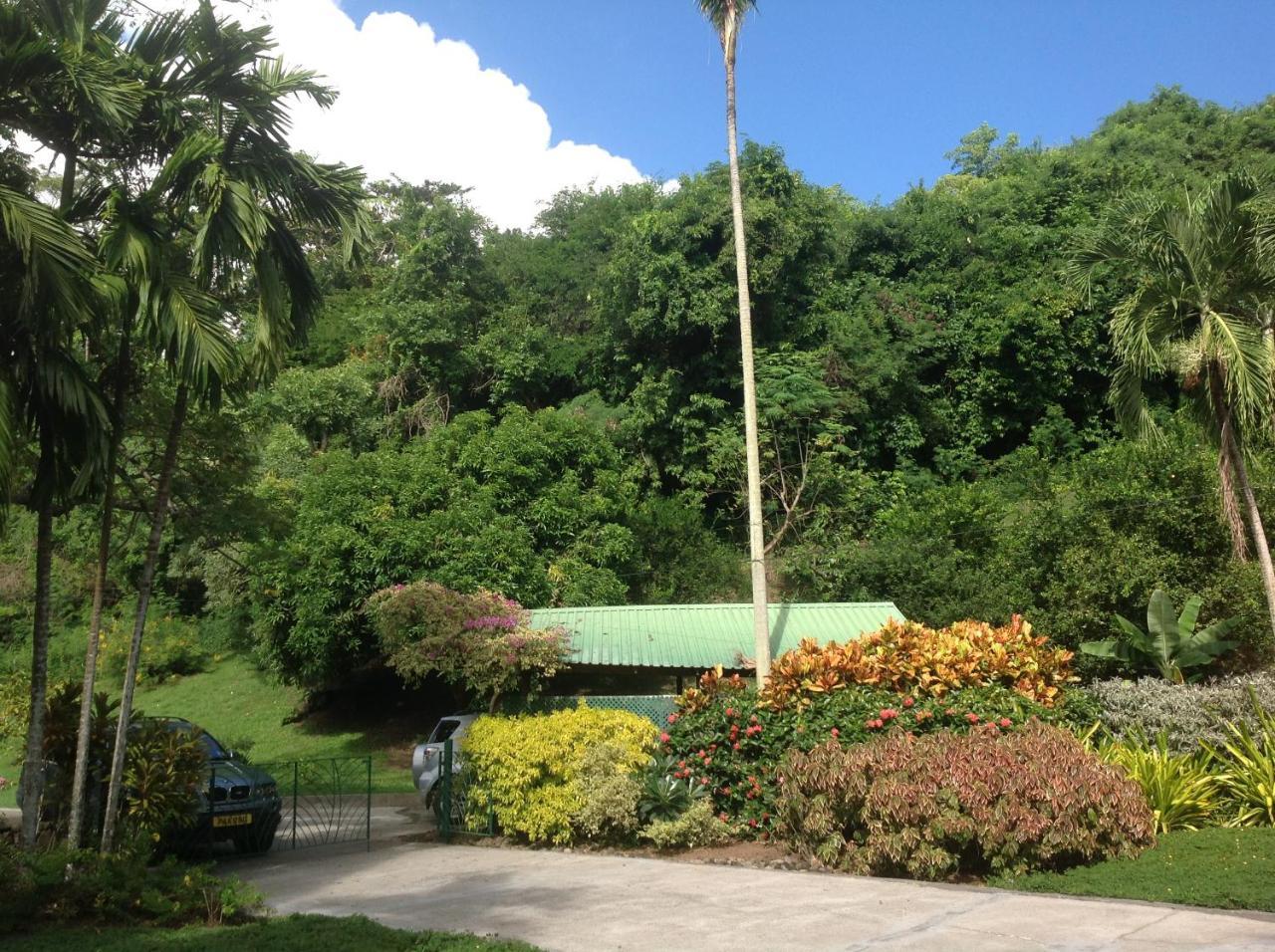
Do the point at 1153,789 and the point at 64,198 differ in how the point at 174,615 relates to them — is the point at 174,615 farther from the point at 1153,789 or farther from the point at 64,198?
the point at 1153,789

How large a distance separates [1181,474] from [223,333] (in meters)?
15.8

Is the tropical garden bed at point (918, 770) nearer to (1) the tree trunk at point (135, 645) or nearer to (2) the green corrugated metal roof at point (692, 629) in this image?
(2) the green corrugated metal roof at point (692, 629)

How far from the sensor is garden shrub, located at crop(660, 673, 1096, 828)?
37.1 feet

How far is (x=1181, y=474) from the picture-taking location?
18.1 meters

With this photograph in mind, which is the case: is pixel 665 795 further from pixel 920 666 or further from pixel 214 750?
pixel 214 750

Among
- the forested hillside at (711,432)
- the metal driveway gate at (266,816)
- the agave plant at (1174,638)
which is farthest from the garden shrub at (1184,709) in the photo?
the metal driveway gate at (266,816)

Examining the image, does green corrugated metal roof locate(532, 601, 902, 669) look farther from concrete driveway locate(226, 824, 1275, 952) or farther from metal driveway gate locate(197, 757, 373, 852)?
concrete driveway locate(226, 824, 1275, 952)

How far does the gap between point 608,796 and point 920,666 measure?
3.93 meters

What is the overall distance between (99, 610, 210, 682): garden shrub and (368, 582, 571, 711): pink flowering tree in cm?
2022

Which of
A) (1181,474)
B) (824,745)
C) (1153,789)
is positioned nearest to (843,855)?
(824,745)

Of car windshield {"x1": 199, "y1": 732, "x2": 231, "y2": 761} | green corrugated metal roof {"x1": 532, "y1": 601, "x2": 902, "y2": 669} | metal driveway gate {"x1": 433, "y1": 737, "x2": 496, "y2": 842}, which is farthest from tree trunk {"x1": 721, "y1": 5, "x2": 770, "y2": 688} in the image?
car windshield {"x1": 199, "y1": 732, "x2": 231, "y2": 761}

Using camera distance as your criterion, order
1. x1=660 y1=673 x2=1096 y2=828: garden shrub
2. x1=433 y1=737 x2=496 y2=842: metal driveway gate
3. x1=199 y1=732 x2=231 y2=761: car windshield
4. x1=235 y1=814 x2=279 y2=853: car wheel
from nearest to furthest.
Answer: x1=660 y1=673 x2=1096 y2=828: garden shrub
x1=235 y1=814 x2=279 y2=853: car wheel
x1=433 y1=737 x2=496 y2=842: metal driveway gate
x1=199 y1=732 x2=231 y2=761: car windshield

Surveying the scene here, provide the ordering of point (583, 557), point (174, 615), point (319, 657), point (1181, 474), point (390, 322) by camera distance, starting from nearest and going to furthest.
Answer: point (1181, 474)
point (319, 657)
point (583, 557)
point (390, 322)
point (174, 615)

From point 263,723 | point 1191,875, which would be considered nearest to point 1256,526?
point 1191,875
